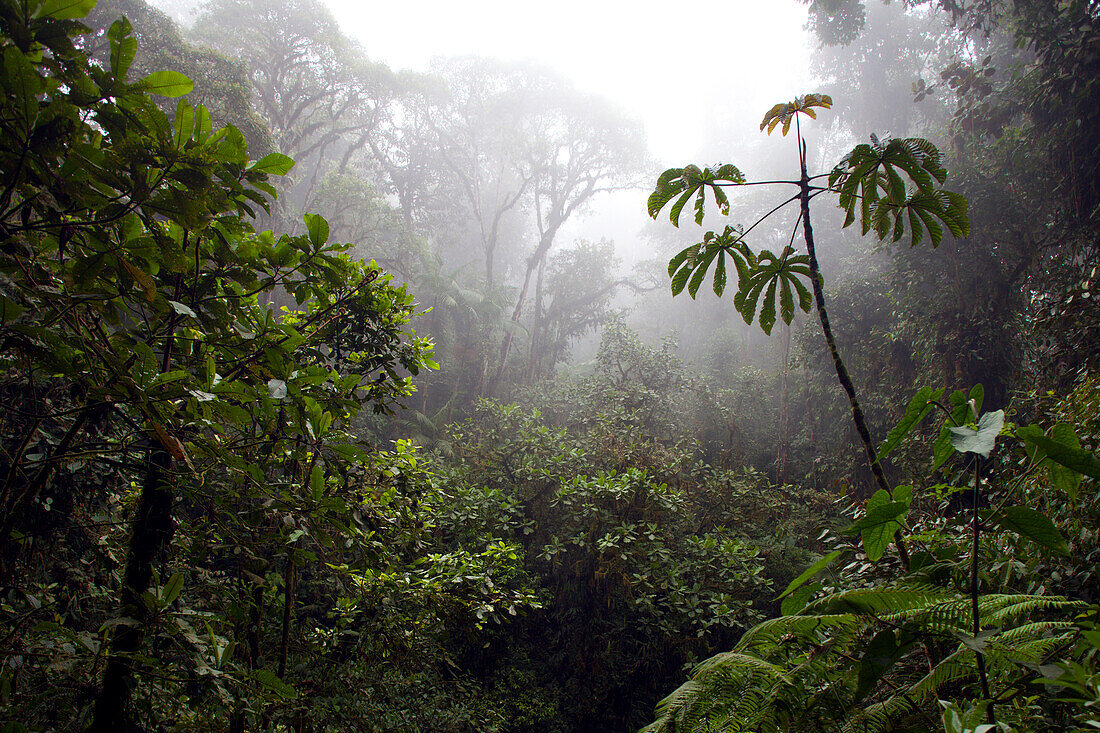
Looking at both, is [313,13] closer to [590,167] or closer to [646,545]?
[590,167]

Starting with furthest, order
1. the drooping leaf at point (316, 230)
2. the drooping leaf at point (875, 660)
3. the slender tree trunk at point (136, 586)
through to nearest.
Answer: the drooping leaf at point (316, 230) < the slender tree trunk at point (136, 586) < the drooping leaf at point (875, 660)

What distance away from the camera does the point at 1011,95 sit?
229 inches

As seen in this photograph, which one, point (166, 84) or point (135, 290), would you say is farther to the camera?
point (135, 290)

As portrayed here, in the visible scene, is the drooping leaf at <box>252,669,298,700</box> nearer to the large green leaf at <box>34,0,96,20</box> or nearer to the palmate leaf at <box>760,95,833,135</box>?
the large green leaf at <box>34,0,96,20</box>

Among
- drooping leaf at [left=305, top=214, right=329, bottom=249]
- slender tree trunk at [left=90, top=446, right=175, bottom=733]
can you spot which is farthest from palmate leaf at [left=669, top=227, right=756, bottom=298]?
slender tree trunk at [left=90, top=446, right=175, bottom=733]

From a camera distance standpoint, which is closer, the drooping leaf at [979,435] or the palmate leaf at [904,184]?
the drooping leaf at [979,435]

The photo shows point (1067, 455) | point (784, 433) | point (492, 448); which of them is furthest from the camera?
point (784, 433)

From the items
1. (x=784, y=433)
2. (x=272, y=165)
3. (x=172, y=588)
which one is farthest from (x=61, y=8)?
(x=784, y=433)

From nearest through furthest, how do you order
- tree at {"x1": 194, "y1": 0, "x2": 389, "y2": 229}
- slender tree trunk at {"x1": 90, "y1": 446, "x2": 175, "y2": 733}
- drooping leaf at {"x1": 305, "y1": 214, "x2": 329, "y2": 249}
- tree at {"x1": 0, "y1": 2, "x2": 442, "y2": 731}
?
tree at {"x1": 0, "y1": 2, "x2": 442, "y2": 731}
slender tree trunk at {"x1": 90, "y1": 446, "x2": 175, "y2": 733}
drooping leaf at {"x1": 305, "y1": 214, "x2": 329, "y2": 249}
tree at {"x1": 194, "y1": 0, "x2": 389, "y2": 229}

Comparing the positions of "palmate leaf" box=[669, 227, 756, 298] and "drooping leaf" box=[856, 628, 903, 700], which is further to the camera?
"palmate leaf" box=[669, 227, 756, 298]

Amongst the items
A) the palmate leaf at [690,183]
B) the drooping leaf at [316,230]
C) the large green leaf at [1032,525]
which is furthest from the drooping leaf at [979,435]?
the drooping leaf at [316,230]

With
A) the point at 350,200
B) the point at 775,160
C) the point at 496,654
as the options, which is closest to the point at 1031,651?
the point at 496,654

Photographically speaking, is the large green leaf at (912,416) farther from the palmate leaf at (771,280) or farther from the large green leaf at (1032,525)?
the palmate leaf at (771,280)

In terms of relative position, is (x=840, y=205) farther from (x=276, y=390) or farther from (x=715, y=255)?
(x=276, y=390)
